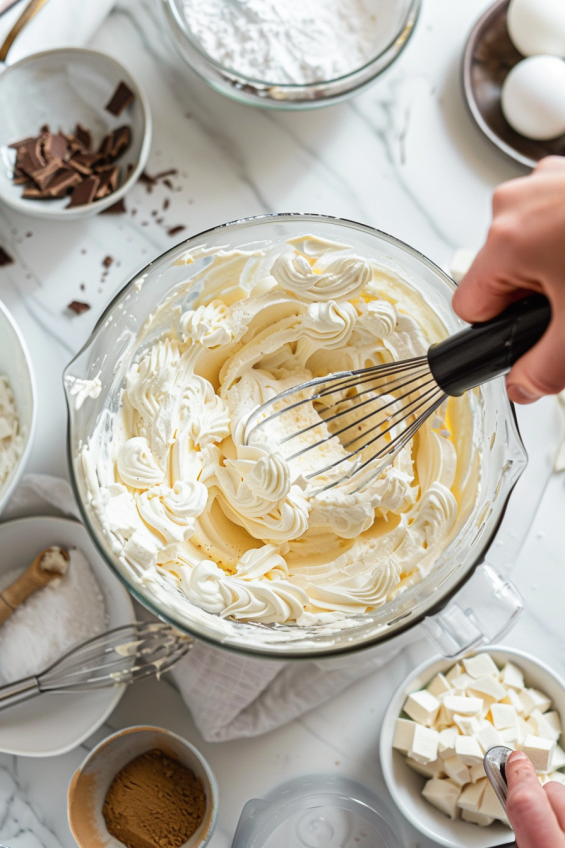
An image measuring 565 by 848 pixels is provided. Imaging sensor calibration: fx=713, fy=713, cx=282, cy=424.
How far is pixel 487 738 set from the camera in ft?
3.97

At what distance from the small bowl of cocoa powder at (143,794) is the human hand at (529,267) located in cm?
85

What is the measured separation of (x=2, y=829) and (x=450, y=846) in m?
0.78

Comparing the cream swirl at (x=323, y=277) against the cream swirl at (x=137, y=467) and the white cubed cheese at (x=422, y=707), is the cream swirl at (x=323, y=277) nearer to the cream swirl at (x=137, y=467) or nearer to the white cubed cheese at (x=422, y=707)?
the cream swirl at (x=137, y=467)

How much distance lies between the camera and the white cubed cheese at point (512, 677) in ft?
4.12

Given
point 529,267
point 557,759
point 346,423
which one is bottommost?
point 557,759

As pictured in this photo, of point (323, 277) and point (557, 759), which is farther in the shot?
point (557, 759)

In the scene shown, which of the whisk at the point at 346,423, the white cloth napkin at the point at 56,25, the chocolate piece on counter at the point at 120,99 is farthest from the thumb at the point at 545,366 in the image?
the white cloth napkin at the point at 56,25

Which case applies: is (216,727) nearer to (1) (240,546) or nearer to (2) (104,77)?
(1) (240,546)

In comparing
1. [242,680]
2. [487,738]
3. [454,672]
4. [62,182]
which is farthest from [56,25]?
[487,738]

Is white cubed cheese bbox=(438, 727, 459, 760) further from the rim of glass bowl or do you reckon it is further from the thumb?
the thumb

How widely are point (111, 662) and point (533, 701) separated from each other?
2.41 feet

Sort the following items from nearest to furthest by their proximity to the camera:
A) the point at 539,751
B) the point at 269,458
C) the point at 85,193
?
the point at 269,458, the point at 539,751, the point at 85,193

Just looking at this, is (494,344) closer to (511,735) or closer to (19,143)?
(511,735)

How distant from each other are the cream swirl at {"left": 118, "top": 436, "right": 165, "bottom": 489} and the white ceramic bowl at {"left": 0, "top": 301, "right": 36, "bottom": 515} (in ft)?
0.67
